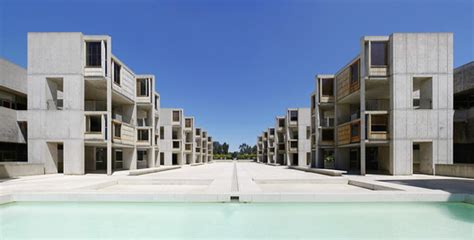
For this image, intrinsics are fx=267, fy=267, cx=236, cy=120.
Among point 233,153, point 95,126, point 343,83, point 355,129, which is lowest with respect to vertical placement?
point 233,153

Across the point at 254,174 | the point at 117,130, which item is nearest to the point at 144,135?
the point at 117,130

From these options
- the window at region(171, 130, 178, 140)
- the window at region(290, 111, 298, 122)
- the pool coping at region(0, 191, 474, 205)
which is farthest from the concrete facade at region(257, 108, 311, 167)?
the pool coping at region(0, 191, 474, 205)

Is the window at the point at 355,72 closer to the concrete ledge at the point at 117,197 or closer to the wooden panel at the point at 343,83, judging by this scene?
the wooden panel at the point at 343,83

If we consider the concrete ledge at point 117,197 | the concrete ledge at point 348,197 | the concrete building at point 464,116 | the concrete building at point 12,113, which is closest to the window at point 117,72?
the concrete building at point 12,113

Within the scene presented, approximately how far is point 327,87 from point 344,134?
20.9ft

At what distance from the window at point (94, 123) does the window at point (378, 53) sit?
22.0 metres

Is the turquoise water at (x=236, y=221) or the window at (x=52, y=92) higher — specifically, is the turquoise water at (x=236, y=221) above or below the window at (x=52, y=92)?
below

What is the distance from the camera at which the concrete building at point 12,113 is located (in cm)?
2200

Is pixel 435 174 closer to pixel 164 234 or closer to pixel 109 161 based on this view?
pixel 164 234

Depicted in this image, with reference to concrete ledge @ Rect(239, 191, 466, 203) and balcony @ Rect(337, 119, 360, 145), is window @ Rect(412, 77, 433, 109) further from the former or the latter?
concrete ledge @ Rect(239, 191, 466, 203)

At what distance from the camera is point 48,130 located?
20.4 m

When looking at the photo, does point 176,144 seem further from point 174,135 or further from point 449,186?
point 449,186

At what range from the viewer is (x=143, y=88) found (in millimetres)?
29766

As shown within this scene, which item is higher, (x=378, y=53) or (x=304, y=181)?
(x=378, y=53)
